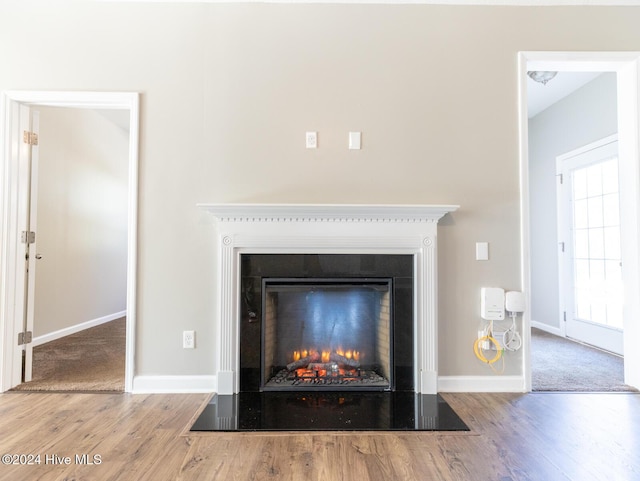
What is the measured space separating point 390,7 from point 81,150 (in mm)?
3878

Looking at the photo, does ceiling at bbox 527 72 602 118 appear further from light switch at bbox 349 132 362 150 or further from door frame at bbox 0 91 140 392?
door frame at bbox 0 91 140 392

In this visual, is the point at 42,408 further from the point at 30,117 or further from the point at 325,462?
the point at 30,117

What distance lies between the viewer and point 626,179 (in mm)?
2600

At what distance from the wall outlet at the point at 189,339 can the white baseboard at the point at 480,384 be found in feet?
5.47

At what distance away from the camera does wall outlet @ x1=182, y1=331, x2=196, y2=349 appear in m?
2.48

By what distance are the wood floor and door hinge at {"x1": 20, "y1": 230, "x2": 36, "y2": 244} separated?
1.05 meters

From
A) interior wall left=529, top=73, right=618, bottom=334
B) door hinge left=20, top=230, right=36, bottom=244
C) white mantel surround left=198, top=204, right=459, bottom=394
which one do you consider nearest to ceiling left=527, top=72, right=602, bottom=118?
interior wall left=529, top=73, right=618, bottom=334

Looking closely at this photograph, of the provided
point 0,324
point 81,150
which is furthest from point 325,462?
point 81,150

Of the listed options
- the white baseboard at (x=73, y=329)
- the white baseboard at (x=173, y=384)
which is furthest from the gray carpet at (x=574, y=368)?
the white baseboard at (x=73, y=329)

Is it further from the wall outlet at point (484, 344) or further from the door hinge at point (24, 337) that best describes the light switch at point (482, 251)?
the door hinge at point (24, 337)

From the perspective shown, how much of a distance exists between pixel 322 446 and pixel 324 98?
2.11m

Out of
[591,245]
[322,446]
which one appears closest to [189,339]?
[322,446]

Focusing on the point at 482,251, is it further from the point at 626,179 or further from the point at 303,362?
the point at 303,362

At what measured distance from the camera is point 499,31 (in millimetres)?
2566
